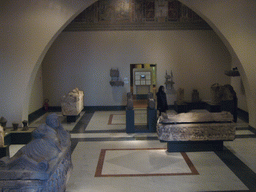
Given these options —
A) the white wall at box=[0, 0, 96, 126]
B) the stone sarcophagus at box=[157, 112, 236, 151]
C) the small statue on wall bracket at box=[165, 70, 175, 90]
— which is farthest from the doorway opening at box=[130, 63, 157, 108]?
the stone sarcophagus at box=[157, 112, 236, 151]

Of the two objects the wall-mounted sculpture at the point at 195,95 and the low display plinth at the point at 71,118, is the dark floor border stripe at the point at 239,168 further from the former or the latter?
the wall-mounted sculpture at the point at 195,95

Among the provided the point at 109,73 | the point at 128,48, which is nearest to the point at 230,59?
the point at 128,48

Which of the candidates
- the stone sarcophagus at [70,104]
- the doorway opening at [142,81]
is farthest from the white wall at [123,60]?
the stone sarcophagus at [70,104]

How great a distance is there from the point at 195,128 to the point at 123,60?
7.33 m

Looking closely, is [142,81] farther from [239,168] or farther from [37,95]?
[239,168]

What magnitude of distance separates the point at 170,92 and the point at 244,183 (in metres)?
8.56

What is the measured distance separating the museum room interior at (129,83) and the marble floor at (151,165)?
23 millimetres

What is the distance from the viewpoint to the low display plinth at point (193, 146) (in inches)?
284

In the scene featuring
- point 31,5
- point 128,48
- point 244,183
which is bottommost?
point 244,183

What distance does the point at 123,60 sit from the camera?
44.5 feet

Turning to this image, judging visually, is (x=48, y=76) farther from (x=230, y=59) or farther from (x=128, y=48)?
(x=230, y=59)

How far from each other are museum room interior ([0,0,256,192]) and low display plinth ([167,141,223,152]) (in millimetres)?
29

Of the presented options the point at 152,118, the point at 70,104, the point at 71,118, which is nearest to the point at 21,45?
the point at 70,104

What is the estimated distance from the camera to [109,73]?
1366 centimetres
